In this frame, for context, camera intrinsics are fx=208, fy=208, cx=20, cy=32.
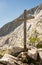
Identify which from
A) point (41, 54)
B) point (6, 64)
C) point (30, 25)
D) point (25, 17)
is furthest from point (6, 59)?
point (30, 25)

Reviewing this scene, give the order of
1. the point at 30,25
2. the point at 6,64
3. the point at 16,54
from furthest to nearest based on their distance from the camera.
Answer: the point at 30,25
the point at 16,54
the point at 6,64

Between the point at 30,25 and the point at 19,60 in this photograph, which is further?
the point at 30,25

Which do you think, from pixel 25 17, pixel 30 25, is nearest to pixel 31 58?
pixel 25 17

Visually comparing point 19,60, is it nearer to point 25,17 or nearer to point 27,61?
point 27,61

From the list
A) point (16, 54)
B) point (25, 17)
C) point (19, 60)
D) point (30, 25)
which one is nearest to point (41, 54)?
point (19, 60)

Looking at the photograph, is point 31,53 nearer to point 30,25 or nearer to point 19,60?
point 19,60

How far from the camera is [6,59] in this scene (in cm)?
2141

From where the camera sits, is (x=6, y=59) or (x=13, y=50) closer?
(x=6, y=59)

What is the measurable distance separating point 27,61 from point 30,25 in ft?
547

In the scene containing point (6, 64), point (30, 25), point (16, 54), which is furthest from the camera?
point (30, 25)

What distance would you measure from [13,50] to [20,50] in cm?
88

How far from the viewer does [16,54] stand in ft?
80.9

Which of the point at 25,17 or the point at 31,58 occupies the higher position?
the point at 25,17

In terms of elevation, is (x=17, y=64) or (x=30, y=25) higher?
(x=30, y=25)
